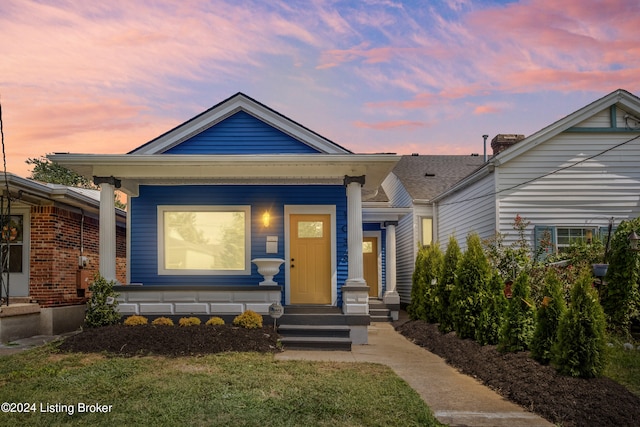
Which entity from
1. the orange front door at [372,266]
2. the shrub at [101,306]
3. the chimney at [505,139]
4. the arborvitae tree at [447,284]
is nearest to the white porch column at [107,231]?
the shrub at [101,306]

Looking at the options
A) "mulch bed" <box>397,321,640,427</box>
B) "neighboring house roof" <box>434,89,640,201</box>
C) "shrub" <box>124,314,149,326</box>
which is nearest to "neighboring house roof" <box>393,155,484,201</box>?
"neighboring house roof" <box>434,89,640,201</box>

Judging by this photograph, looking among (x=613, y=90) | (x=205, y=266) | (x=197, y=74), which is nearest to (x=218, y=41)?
(x=197, y=74)

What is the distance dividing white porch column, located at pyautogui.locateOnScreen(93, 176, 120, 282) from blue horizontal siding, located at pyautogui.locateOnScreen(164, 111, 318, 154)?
80.9 inches

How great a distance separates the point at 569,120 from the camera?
13.8 metres

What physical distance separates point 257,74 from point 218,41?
4.51ft

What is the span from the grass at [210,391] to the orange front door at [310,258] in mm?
4463

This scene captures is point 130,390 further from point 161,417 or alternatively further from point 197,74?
point 197,74

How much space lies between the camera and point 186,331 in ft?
33.0

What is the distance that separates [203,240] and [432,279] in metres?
5.49

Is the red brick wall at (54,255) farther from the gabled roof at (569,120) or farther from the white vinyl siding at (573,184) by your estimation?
the white vinyl siding at (573,184)

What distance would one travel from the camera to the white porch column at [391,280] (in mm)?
16062

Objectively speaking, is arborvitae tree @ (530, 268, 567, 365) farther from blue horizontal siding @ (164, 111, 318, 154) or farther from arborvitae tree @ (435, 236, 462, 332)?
blue horizontal siding @ (164, 111, 318, 154)

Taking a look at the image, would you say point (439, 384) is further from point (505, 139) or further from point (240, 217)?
point (505, 139)

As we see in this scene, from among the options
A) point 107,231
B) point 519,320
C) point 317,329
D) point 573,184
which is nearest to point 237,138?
point 107,231
